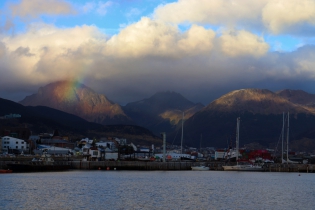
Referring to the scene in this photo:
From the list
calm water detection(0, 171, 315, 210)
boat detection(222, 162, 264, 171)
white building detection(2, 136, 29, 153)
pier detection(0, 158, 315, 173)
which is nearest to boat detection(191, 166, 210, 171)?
pier detection(0, 158, 315, 173)

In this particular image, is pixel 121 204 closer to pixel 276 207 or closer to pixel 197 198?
pixel 197 198

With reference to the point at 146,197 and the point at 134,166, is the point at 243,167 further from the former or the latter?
the point at 146,197

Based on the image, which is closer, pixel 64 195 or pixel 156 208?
pixel 156 208

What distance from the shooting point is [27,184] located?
308 feet

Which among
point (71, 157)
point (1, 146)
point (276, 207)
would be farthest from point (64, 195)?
point (1, 146)

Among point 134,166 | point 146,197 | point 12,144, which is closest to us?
point 146,197

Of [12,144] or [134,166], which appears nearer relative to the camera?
[134,166]

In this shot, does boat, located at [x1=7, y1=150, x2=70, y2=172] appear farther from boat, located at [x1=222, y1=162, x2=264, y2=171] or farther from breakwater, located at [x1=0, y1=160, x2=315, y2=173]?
boat, located at [x1=222, y1=162, x2=264, y2=171]

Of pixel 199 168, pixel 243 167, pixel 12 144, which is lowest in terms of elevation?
pixel 199 168

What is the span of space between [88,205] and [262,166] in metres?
114

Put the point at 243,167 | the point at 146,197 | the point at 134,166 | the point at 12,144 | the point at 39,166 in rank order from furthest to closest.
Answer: the point at 12,144 < the point at 243,167 < the point at 134,166 < the point at 39,166 < the point at 146,197

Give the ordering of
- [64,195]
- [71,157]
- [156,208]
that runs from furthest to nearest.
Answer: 1. [71,157]
2. [64,195]
3. [156,208]

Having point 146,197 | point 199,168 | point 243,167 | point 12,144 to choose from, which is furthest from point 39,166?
point 146,197

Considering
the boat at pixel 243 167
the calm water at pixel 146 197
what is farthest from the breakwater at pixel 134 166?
the calm water at pixel 146 197
